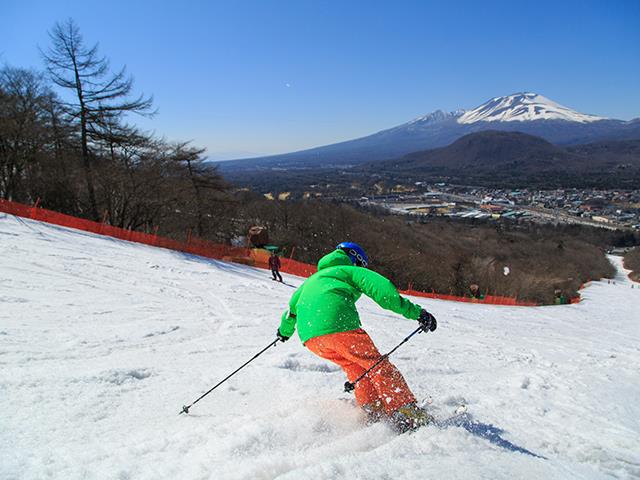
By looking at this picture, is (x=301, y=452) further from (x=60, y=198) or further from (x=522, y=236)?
(x=522, y=236)

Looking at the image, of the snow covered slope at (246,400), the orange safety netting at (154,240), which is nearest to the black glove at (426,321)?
the snow covered slope at (246,400)

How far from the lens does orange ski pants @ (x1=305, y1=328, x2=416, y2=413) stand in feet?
9.85

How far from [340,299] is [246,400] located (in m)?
1.38

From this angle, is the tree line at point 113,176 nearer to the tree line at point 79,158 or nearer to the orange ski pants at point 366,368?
the tree line at point 79,158

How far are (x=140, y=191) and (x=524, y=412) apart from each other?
22.1 metres

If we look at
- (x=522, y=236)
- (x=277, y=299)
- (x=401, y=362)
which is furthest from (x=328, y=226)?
(x=522, y=236)

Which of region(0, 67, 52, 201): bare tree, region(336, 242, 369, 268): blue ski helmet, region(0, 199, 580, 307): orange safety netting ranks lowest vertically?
region(0, 199, 580, 307): orange safety netting

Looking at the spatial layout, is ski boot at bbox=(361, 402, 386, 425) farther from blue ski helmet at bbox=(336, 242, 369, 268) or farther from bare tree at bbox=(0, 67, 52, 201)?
bare tree at bbox=(0, 67, 52, 201)

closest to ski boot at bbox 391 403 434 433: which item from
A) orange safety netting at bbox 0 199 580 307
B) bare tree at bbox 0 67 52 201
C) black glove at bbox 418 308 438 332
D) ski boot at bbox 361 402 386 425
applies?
ski boot at bbox 361 402 386 425

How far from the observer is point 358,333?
10.3ft

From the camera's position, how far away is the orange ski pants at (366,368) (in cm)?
300

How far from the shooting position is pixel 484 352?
22.7ft

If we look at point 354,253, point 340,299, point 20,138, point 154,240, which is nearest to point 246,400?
point 340,299

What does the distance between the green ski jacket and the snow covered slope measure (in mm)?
716
